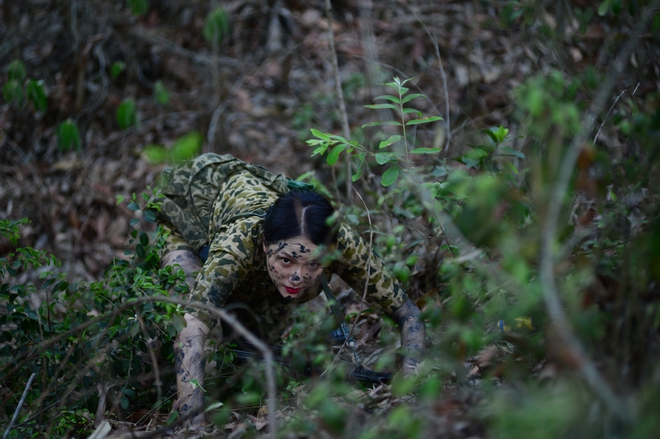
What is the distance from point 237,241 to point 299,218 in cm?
37

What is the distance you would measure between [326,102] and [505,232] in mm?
5642

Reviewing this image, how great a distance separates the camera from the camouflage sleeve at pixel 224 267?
10.6 ft

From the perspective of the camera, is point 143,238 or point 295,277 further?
point 143,238

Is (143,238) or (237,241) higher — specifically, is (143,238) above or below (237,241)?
below

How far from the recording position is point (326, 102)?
738cm

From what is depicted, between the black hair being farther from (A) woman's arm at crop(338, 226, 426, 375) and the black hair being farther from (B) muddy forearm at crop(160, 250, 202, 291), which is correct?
(B) muddy forearm at crop(160, 250, 202, 291)

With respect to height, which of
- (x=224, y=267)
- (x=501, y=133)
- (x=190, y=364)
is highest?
(x=501, y=133)

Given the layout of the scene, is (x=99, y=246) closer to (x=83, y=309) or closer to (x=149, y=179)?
(x=149, y=179)

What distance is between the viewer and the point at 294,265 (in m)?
3.22

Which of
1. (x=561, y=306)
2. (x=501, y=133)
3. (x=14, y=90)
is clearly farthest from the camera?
(x=14, y=90)

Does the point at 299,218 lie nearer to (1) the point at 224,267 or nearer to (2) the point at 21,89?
(1) the point at 224,267

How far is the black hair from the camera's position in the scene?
3.20 metres

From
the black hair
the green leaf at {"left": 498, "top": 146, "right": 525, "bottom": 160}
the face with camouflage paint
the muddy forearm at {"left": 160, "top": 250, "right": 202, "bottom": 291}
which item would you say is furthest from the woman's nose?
the green leaf at {"left": 498, "top": 146, "right": 525, "bottom": 160}

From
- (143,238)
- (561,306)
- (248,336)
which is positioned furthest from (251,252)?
(561,306)
